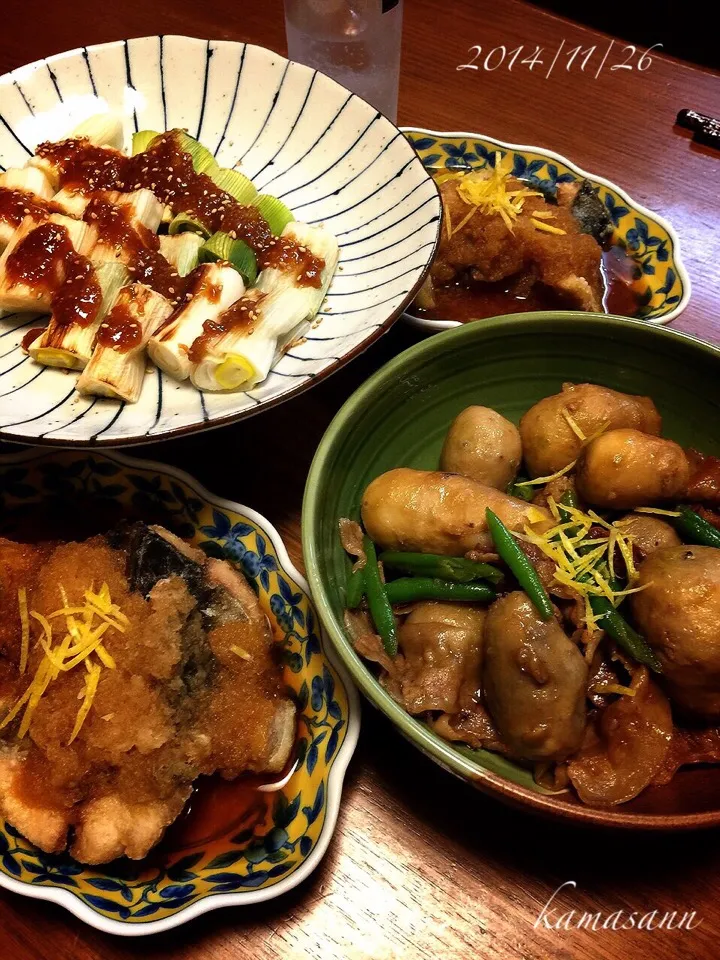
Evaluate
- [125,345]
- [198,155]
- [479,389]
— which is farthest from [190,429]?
[198,155]

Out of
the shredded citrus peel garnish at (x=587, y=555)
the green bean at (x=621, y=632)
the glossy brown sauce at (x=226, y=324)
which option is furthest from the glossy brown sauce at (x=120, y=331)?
the green bean at (x=621, y=632)

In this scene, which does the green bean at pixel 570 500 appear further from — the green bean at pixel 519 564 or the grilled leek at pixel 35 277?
the grilled leek at pixel 35 277

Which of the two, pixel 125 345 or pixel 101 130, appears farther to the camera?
pixel 101 130

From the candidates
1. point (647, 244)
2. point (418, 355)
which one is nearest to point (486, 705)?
point (418, 355)

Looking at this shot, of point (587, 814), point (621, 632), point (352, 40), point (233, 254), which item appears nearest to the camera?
point (587, 814)

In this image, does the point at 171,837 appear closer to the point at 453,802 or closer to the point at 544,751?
the point at 453,802

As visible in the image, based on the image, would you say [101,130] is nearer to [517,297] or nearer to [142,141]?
[142,141]

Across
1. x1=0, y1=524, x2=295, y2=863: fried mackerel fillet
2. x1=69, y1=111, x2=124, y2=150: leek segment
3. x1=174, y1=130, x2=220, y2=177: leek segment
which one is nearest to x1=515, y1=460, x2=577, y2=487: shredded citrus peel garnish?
x1=0, y1=524, x2=295, y2=863: fried mackerel fillet

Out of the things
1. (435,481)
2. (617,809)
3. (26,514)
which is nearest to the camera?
(617,809)
